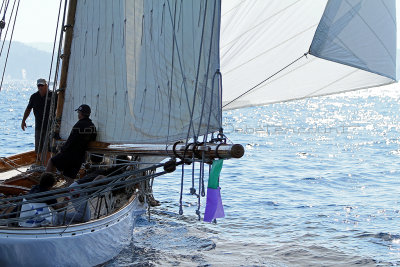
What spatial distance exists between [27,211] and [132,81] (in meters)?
2.45

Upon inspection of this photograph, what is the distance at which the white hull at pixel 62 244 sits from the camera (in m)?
7.99

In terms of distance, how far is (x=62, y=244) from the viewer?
8.40 m

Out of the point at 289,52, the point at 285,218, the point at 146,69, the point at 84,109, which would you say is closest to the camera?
the point at 289,52

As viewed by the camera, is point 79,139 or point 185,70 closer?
point 185,70

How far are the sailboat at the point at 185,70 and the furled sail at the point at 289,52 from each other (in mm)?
14

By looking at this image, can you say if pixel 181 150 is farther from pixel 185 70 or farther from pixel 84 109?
pixel 84 109

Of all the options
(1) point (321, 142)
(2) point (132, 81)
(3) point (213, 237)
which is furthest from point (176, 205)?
(1) point (321, 142)

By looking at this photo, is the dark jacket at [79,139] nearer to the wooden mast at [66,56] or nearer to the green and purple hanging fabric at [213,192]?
the wooden mast at [66,56]

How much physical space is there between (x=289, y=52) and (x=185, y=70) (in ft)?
4.74

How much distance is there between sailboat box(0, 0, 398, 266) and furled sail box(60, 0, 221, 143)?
0.05ft

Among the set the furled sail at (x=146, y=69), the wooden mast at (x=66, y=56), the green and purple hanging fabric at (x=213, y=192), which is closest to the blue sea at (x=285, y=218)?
the furled sail at (x=146, y=69)

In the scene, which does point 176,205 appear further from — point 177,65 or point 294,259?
point 177,65

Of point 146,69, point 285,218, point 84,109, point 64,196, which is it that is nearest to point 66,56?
point 84,109

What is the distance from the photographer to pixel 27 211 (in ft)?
27.3
